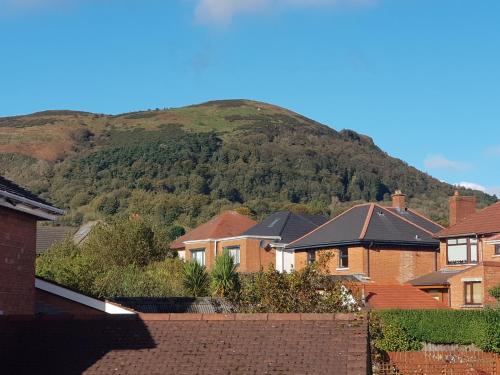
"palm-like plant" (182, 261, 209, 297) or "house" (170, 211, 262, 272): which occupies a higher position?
"house" (170, 211, 262, 272)

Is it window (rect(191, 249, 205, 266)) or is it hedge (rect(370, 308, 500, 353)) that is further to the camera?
window (rect(191, 249, 205, 266))

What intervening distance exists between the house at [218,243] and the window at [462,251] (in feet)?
54.7

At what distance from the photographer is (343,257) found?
50.2m

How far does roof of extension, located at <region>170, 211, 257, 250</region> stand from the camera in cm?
6400

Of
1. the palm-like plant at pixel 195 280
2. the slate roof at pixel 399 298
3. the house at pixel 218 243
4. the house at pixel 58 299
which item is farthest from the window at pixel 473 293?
the house at pixel 58 299

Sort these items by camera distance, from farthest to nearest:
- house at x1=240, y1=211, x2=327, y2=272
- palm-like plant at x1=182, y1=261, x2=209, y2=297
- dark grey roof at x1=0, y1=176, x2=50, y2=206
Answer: house at x1=240, y1=211, x2=327, y2=272, palm-like plant at x1=182, y1=261, x2=209, y2=297, dark grey roof at x1=0, y1=176, x2=50, y2=206

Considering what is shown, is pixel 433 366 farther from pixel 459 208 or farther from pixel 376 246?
pixel 459 208

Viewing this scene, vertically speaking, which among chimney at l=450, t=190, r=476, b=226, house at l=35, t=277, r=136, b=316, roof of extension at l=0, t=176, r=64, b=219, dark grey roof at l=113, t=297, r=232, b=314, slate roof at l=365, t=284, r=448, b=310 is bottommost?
slate roof at l=365, t=284, r=448, b=310

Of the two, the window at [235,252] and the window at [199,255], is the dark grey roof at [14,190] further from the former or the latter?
the window at [199,255]

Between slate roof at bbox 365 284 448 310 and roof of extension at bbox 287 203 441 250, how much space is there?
6020 mm

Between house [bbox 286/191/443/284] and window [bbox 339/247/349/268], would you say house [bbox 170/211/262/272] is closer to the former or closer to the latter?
house [bbox 286/191/443/284]

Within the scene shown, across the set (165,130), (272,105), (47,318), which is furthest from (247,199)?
(47,318)

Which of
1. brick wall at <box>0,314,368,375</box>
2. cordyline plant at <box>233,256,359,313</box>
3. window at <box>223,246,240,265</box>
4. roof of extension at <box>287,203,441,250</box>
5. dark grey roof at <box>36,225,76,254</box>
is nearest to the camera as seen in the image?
brick wall at <box>0,314,368,375</box>

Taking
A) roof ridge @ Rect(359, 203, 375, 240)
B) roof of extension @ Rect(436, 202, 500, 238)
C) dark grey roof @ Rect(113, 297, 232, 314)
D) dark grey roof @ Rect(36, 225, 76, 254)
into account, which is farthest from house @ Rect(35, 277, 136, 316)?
dark grey roof @ Rect(36, 225, 76, 254)
